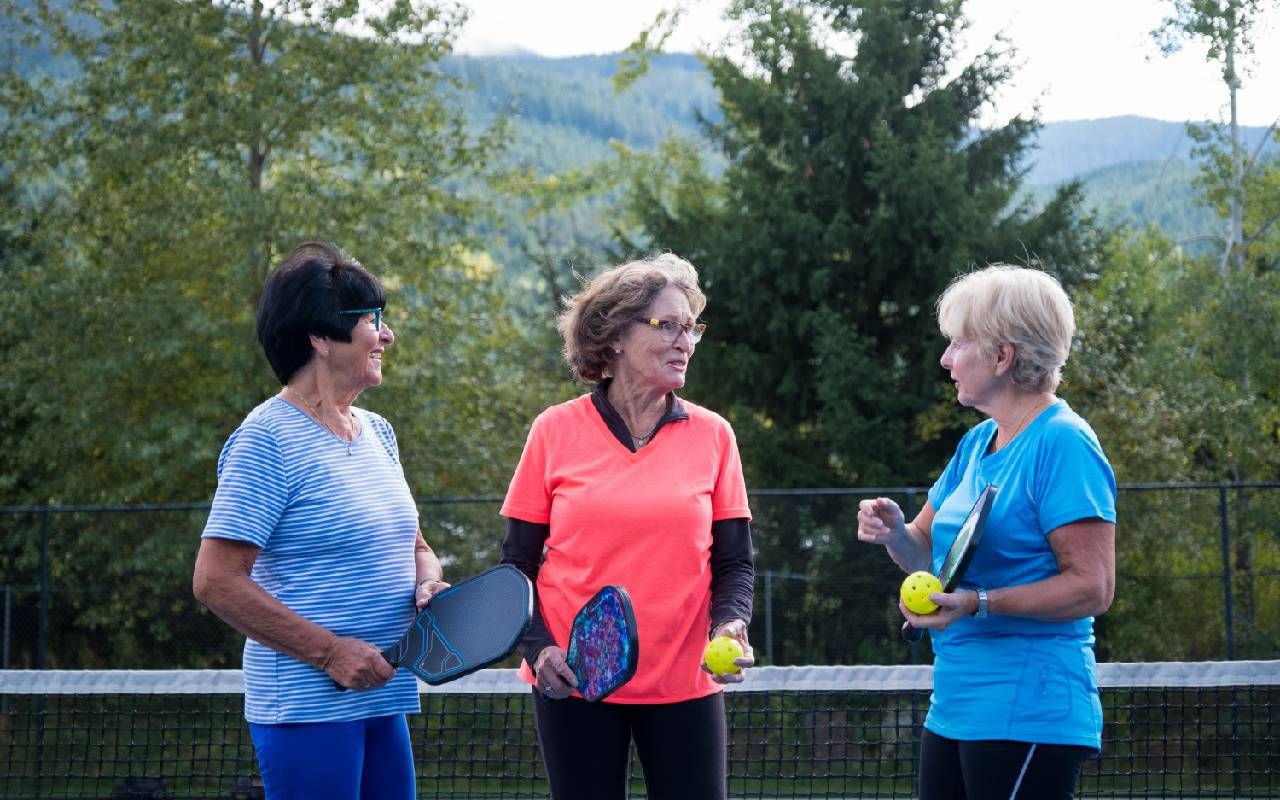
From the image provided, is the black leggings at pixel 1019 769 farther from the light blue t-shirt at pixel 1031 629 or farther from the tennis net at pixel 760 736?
the tennis net at pixel 760 736

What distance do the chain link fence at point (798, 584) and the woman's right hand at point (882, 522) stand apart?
7231 millimetres

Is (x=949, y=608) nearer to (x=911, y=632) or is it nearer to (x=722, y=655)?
(x=911, y=632)

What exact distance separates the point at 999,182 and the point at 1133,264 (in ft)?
21.7

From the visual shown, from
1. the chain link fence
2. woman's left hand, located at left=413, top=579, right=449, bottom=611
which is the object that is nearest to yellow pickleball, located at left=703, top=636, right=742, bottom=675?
woman's left hand, located at left=413, top=579, right=449, bottom=611

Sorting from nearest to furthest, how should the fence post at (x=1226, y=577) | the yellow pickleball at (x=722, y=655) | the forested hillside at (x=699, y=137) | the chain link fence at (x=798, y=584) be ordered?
1. the yellow pickleball at (x=722, y=655)
2. the fence post at (x=1226, y=577)
3. the chain link fence at (x=798, y=584)
4. the forested hillside at (x=699, y=137)

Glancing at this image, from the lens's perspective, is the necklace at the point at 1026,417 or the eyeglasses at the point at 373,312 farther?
the eyeglasses at the point at 373,312

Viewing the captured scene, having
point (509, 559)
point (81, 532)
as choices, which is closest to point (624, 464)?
point (509, 559)

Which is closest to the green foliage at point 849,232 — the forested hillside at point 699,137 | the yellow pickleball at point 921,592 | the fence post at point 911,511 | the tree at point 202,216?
the forested hillside at point 699,137

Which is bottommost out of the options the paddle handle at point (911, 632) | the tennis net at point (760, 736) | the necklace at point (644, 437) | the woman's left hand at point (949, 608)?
the tennis net at point (760, 736)

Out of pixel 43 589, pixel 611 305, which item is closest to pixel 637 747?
Result: pixel 611 305

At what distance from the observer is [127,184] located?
43.8 feet

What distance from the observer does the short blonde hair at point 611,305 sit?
3369 mm

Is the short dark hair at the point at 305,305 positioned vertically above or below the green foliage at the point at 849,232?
below

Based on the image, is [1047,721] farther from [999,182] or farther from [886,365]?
[999,182]
